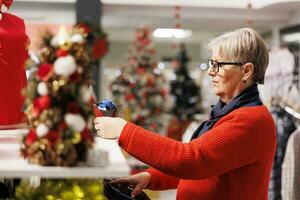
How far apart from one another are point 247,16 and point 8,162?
13.0 ft

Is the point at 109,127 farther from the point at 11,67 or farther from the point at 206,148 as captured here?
the point at 11,67

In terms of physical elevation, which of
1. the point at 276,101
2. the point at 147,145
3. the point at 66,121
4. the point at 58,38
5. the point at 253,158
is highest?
the point at 58,38

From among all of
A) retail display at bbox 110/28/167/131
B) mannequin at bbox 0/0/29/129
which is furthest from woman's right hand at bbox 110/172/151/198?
retail display at bbox 110/28/167/131

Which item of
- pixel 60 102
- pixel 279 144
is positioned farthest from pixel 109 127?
pixel 279 144

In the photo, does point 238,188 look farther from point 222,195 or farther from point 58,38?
point 58,38

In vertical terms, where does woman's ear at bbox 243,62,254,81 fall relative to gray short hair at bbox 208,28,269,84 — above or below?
below

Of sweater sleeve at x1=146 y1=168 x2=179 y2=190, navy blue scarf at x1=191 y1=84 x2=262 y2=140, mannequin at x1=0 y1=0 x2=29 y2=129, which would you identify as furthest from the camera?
sweater sleeve at x1=146 y1=168 x2=179 y2=190

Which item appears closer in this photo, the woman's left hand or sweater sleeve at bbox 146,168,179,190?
the woman's left hand

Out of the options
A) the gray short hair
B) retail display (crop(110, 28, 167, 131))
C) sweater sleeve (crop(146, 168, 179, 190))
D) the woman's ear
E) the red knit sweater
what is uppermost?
the gray short hair

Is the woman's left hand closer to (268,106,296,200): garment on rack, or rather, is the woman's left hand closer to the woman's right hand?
the woman's right hand

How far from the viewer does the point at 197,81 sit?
24.4 ft

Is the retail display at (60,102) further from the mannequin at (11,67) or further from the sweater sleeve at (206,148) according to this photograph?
the mannequin at (11,67)

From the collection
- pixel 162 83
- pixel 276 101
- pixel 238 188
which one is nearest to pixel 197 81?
pixel 162 83

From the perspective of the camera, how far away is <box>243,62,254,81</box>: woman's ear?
1.77 metres
